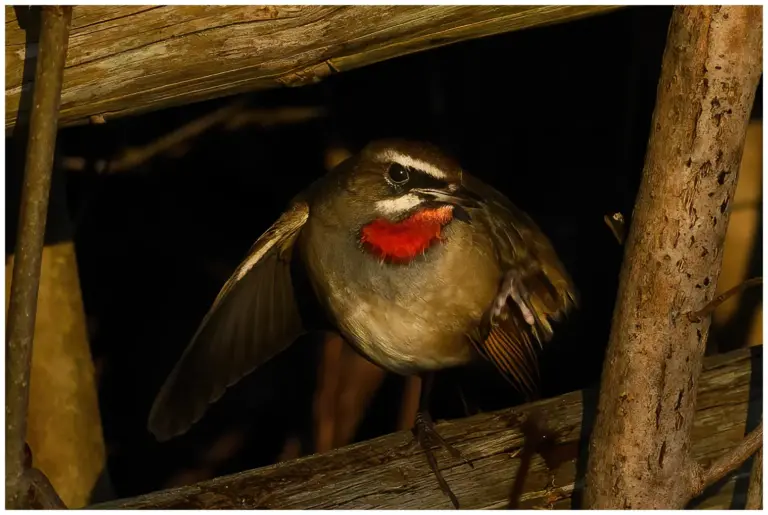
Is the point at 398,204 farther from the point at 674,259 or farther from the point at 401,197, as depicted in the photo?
the point at 674,259

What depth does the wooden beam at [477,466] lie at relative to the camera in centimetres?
275

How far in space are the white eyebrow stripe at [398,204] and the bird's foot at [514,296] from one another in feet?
1.27

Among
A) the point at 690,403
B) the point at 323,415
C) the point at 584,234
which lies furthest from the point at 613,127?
the point at 690,403

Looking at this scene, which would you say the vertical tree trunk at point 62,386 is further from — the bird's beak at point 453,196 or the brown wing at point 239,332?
the bird's beak at point 453,196

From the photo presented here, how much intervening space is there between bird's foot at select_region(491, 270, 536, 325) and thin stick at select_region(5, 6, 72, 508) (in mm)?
1390

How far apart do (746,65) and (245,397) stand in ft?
10.3

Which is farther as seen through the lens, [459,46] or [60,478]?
[459,46]

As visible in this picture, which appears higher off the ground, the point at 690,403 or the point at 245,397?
the point at 690,403

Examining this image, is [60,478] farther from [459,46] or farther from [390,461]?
[459,46]

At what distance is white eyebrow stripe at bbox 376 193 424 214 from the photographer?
3.14 metres

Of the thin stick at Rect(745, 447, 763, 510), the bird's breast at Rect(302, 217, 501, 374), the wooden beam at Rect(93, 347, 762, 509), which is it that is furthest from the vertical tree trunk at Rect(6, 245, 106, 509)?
the thin stick at Rect(745, 447, 763, 510)

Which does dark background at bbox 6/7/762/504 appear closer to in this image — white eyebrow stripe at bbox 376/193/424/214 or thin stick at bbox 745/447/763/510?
white eyebrow stripe at bbox 376/193/424/214

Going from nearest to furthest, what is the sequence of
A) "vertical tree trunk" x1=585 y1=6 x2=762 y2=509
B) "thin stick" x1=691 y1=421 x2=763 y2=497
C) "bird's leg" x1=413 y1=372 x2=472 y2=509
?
"vertical tree trunk" x1=585 y1=6 x2=762 y2=509 < "thin stick" x1=691 y1=421 x2=763 y2=497 < "bird's leg" x1=413 y1=372 x2=472 y2=509

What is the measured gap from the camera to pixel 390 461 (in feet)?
9.54
